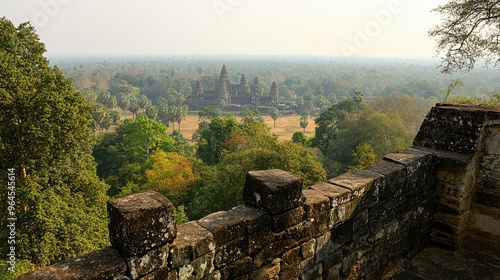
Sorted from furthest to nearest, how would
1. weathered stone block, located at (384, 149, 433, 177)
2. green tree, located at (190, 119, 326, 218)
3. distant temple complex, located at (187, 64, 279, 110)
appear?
distant temple complex, located at (187, 64, 279, 110), green tree, located at (190, 119, 326, 218), weathered stone block, located at (384, 149, 433, 177)

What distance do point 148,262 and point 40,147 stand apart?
13066 mm

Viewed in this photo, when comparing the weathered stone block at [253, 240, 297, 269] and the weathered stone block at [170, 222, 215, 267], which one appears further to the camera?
the weathered stone block at [253, 240, 297, 269]

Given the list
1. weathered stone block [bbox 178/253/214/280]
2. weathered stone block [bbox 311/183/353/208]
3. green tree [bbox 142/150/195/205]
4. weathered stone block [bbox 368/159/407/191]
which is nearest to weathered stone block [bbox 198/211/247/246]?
weathered stone block [bbox 178/253/214/280]

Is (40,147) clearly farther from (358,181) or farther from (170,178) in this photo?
(358,181)

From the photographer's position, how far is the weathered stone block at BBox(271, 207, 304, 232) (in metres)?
2.85

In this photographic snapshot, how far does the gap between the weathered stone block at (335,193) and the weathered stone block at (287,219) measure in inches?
16.6

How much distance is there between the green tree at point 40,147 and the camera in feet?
41.1

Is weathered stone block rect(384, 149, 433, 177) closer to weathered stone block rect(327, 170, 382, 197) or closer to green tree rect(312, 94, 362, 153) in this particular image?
weathered stone block rect(327, 170, 382, 197)

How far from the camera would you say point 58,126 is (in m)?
12.8

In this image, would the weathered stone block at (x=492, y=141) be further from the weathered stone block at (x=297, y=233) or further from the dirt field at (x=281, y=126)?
the dirt field at (x=281, y=126)

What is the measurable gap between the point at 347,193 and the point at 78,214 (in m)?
13.6

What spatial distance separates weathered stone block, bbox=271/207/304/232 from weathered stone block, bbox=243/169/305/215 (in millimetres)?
40

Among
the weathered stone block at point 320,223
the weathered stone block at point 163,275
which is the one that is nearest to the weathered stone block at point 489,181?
the weathered stone block at point 320,223

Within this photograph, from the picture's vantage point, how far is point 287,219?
289cm
